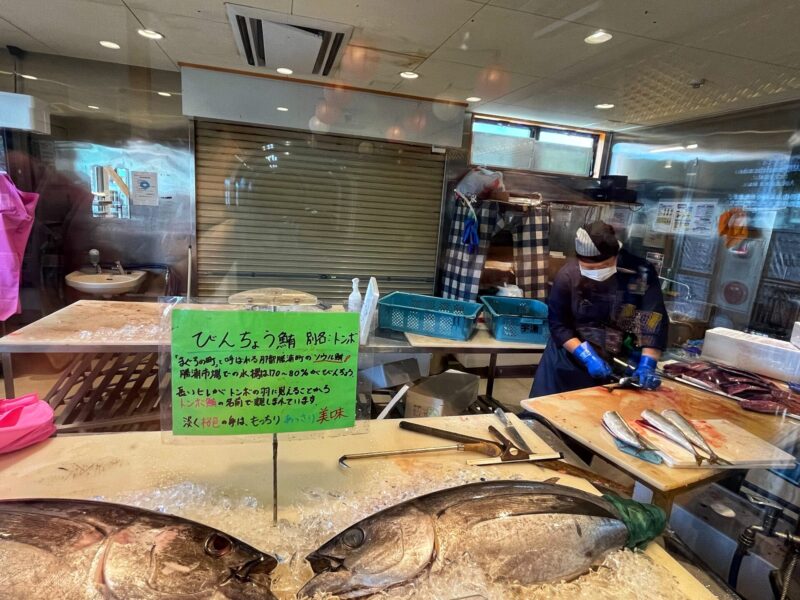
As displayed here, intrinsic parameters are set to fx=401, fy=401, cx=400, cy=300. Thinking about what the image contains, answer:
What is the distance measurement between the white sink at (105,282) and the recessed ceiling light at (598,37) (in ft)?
12.0

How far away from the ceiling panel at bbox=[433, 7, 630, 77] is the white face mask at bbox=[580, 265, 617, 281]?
126cm

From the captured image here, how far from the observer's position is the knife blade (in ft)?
3.61

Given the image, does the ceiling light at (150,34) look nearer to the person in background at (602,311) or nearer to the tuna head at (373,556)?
the person in background at (602,311)

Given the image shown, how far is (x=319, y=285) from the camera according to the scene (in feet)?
12.3

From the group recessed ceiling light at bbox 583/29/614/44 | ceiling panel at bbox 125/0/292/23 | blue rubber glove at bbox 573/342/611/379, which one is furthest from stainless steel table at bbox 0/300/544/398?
recessed ceiling light at bbox 583/29/614/44

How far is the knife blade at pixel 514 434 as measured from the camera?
1.10 meters

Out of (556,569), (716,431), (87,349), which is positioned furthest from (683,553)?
(87,349)

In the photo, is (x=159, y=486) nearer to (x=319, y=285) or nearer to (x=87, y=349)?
(x=87, y=349)

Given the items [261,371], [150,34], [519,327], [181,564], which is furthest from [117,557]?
[150,34]

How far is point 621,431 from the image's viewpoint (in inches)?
49.8

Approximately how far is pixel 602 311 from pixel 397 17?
1.89 meters

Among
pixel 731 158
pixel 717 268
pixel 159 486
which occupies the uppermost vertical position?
pixel 731 158

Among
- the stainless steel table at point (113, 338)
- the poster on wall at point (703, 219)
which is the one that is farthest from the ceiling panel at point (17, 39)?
the poster on wall at point (703, 219)

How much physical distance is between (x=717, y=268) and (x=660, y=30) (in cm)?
165
